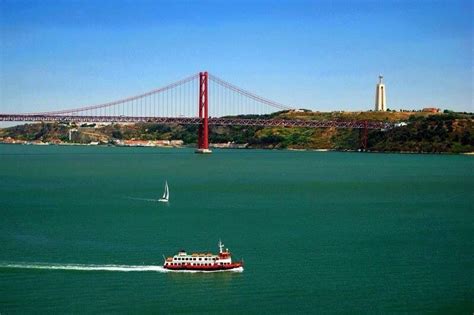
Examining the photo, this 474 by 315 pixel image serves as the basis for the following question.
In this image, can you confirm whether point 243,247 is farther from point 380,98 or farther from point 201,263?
point 380,98

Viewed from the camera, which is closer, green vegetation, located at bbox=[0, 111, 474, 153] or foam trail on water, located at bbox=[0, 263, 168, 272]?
foam trail on water, located at bbox=[0, 263, 168, 272]

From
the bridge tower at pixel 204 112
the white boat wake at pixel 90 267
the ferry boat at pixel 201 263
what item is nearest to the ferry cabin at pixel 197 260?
the ferry boat at pixel 201 263

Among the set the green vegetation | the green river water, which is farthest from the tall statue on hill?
the green river water

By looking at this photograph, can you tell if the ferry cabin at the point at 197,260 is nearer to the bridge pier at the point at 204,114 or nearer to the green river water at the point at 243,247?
the green river water at the point at 243,247

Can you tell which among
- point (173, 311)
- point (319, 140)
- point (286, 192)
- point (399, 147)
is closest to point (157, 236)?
point (173, 311)

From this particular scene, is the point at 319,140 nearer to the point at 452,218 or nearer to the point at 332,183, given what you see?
the point at 332,183

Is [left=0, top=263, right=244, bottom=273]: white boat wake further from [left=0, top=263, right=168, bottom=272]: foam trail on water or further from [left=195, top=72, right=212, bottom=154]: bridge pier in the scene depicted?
[left=195, top=72, right=212, bottom=154]: bridge pier
